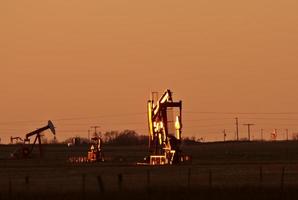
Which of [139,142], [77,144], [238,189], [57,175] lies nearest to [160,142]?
[57,175]

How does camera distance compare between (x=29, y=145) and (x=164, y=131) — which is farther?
(x=29, y=145)

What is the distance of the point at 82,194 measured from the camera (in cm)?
3719

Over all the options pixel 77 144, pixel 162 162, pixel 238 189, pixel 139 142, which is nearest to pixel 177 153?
pixel 162 162

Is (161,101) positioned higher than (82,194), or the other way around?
(161,101)

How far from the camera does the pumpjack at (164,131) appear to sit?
7362 cm

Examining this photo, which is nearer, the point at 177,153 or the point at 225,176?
the point at 225,176

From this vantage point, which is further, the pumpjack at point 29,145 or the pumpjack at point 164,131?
the pumpjack at point 29,145

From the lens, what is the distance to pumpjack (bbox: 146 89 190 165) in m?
73.6

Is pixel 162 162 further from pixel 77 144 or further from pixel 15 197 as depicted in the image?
pixel 77 144

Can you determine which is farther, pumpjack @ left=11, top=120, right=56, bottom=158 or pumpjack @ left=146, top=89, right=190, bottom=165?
pumpjack @ left=11, top=120, right=56, bottom=158

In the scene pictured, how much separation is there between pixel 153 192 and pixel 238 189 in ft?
9.71

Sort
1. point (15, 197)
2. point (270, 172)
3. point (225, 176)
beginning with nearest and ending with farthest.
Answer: point (15, 197) → point (225, 176) → point (270, 172)

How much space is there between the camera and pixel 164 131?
7581 cm

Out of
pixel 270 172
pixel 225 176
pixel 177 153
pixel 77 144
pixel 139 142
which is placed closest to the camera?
pixel 225 176
